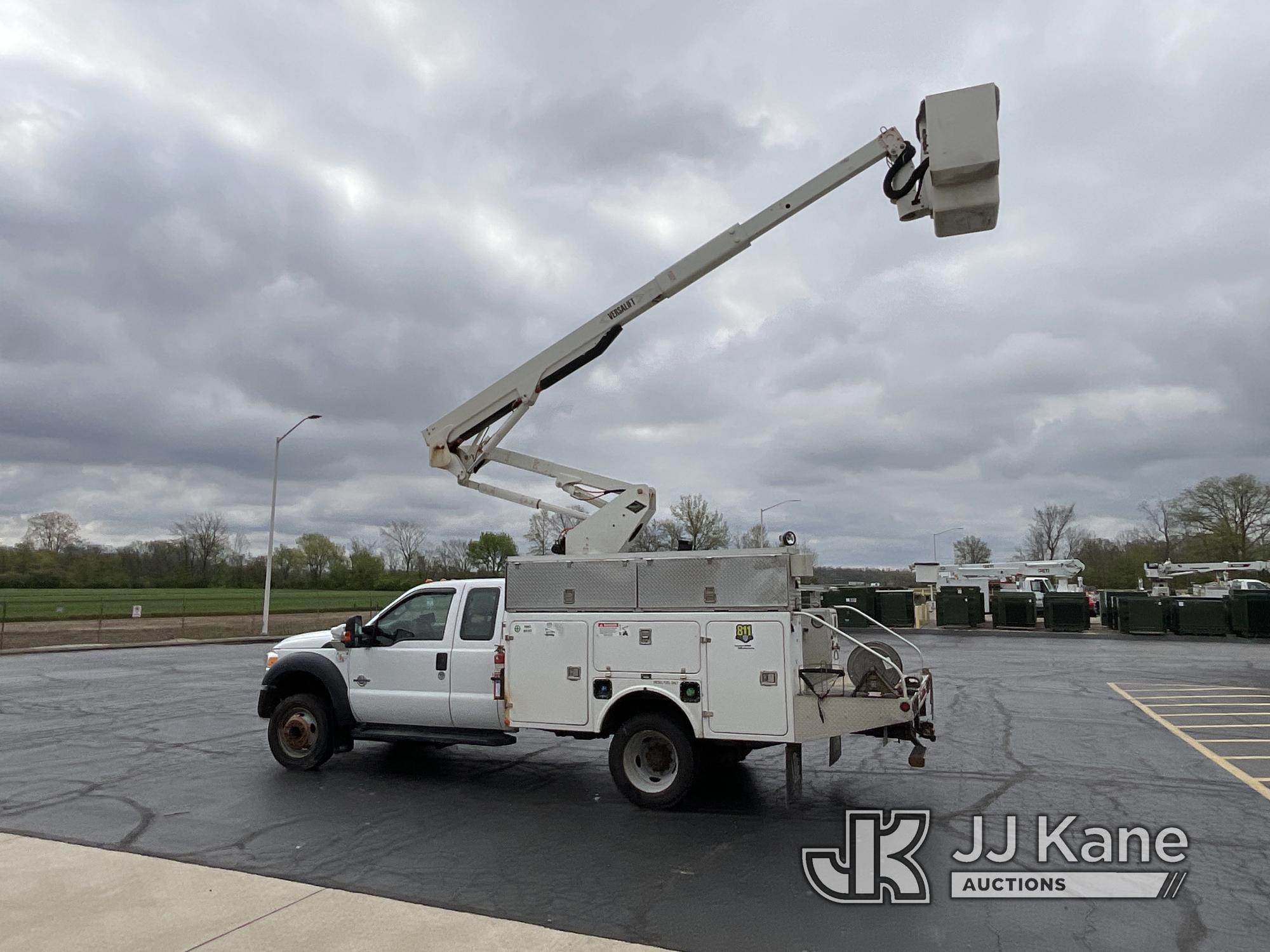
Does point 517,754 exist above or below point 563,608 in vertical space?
below

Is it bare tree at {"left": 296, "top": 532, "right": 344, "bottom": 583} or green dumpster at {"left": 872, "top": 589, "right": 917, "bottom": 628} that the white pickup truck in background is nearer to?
green dumpster at {"left": 872, "top": 589, "right": 917, "bottom": 628}

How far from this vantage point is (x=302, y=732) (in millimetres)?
8914

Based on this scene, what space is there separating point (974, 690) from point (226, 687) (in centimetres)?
1420

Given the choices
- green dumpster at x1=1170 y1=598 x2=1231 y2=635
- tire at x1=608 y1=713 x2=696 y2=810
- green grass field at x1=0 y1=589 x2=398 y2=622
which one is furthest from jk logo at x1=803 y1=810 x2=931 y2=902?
green grass field at x1=0 y1=589 x2=398 y2=622

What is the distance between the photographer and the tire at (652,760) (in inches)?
278

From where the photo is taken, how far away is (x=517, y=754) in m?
10.0

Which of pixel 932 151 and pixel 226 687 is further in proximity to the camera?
pixel 226 687

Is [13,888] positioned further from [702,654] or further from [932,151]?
[932,151]

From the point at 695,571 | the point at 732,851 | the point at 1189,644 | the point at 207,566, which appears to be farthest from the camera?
the point at 207,566

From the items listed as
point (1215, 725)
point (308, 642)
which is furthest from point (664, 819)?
point (1215, 725)

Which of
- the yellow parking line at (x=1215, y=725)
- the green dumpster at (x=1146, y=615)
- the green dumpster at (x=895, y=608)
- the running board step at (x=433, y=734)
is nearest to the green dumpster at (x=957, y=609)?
the green dumpster at (x=895, y=608)

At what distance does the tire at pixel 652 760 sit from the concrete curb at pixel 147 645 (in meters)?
24.7

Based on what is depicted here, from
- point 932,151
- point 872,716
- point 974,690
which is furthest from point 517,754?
point 974,690

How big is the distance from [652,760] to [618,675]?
0.82 m
